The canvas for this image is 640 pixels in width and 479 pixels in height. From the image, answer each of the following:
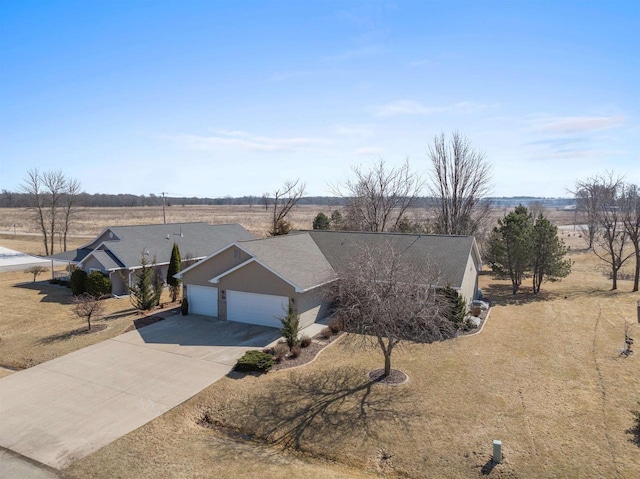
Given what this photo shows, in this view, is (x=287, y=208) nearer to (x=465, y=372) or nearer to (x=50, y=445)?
(x=465, y=372)

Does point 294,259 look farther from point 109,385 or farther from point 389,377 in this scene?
point 109,385

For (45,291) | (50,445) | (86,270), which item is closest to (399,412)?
(50,445)

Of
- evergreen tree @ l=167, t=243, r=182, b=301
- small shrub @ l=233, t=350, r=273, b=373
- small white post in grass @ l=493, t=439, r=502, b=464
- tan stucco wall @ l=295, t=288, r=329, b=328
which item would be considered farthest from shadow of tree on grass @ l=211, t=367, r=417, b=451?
evergreen tree @ l=167, t=243, r=182, b=301

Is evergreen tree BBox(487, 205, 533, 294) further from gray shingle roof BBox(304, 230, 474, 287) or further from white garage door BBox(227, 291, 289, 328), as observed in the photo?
white garage door BBox(227, 291, 289, 328)

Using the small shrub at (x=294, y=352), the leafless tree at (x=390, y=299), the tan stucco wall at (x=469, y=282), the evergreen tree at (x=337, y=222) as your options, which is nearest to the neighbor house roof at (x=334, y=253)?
the tan stucco wall at (x=469, y=282)

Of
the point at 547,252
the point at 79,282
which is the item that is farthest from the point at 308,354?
the point at 547,252
